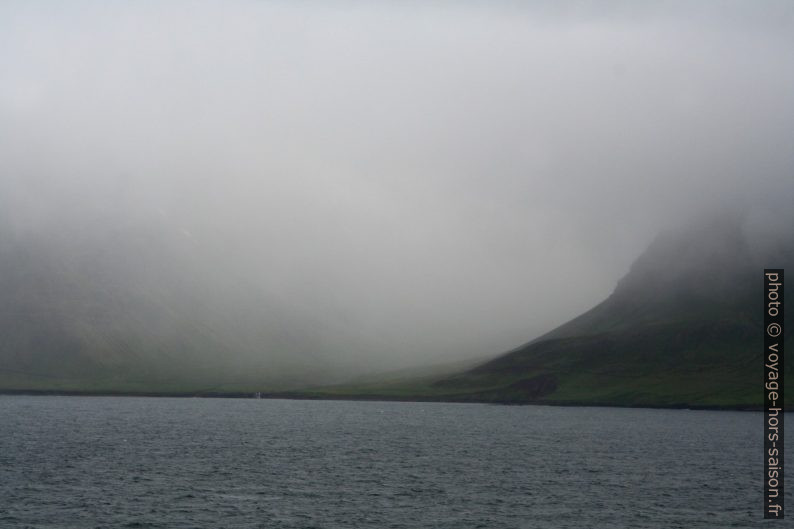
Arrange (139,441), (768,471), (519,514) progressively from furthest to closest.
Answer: (139,441) < (768,471) < (519,514)

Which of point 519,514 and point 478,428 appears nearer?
point 519,514

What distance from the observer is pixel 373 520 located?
7825 cm

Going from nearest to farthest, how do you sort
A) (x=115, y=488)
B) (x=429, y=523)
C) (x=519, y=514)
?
(x=429, y=523)
(x=519, y=514)
(x=115, y=488)

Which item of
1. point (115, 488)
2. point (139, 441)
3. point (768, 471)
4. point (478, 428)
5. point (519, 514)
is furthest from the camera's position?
point (478, 428)

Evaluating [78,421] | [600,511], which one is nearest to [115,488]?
[600,511]

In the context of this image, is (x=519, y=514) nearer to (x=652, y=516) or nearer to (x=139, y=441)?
(x=652, y=516)

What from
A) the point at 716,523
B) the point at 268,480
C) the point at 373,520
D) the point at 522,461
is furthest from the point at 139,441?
the point at 716,523

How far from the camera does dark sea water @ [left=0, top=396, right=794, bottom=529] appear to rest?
79750 mm

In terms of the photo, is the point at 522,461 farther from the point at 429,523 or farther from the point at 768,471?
the point at 429,523

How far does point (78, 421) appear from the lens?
18438 cm

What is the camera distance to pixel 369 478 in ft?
336

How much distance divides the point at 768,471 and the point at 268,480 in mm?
68197

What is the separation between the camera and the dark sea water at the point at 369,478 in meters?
79.8

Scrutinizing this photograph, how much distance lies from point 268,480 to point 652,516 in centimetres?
4250
